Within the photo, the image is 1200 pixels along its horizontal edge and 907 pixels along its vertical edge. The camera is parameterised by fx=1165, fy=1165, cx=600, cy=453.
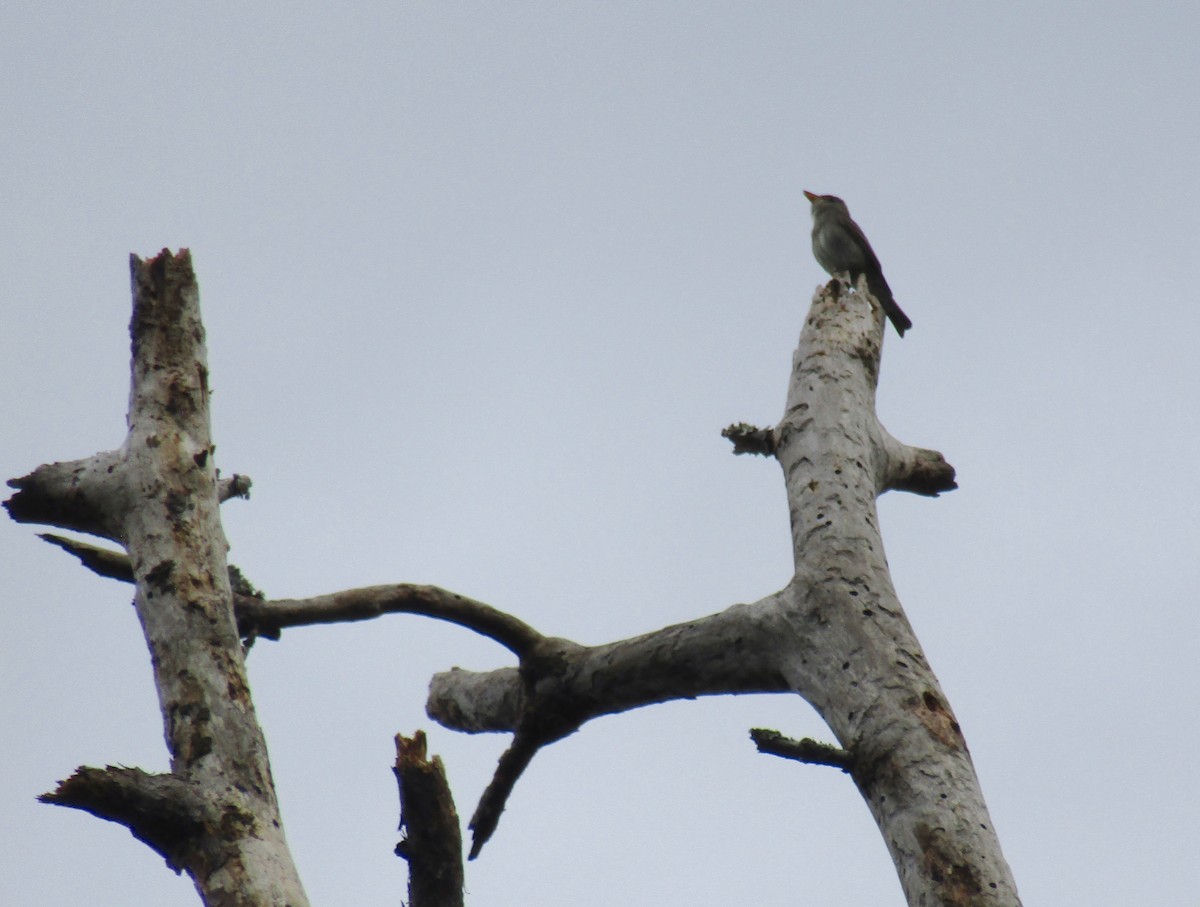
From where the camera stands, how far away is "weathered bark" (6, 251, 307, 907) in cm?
240

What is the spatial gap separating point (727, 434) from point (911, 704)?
5.18 ft

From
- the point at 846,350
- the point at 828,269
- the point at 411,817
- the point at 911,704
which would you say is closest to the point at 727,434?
the point at 846,350

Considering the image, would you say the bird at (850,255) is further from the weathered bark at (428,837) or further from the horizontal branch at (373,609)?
the weathered bark at (428,837)

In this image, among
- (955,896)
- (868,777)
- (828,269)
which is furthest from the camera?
(828,269)

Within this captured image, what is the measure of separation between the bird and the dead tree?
574 centimetres

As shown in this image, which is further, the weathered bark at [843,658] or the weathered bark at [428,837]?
the weathered bark at [843,658]

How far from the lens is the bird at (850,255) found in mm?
9711

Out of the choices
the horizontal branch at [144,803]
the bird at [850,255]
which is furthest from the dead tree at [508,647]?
the bird at [850,255]

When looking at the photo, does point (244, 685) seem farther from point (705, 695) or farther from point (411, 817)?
point (705, 695)

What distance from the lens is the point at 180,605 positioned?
2.82 meters

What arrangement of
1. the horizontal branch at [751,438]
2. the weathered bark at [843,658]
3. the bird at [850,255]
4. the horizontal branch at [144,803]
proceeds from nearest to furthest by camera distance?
the horizontal branch at [144,803], the weathered bark at [843,658], the horizontal branch at [751,438], the bird at [850,255]

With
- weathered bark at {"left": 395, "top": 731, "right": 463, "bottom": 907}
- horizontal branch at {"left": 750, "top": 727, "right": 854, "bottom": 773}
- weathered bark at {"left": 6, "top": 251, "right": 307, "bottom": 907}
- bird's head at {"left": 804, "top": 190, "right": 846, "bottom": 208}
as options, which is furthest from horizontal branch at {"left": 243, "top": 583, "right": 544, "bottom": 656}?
bird's head at {"left": 804, "top": 190, "right": 846, "bottom": 208}

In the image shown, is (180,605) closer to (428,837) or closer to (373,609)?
(373,609)

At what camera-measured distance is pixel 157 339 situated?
340cm
